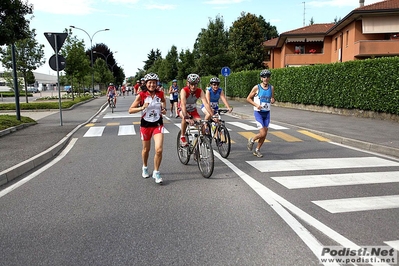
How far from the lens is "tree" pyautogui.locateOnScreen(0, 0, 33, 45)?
12.7 meters

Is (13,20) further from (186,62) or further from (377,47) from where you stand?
(186,62)

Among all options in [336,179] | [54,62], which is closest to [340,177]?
[336,179]

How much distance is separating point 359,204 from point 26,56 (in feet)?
92.9

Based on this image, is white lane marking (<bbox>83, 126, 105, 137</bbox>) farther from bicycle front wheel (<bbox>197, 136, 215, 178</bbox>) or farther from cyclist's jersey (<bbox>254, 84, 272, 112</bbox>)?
bicycle front wheel (<bbox>197, 136, 215, 178</bbox>)

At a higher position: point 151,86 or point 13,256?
point 151,86

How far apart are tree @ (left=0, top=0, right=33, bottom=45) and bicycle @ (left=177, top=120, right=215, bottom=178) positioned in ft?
28.3

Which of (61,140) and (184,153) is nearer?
(184,153)

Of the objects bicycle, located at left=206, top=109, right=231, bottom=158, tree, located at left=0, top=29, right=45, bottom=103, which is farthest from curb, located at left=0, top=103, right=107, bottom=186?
tree, located at left=0, top=29, right=45, bottom=103

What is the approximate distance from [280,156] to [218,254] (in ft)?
17.3

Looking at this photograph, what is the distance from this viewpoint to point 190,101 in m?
7.50

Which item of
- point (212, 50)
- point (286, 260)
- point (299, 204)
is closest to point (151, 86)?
point (299, 204)

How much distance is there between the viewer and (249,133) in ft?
40.7

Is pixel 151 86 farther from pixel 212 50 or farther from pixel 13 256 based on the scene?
pixel 212 50

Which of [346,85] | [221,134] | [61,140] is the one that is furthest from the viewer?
[346,85]
